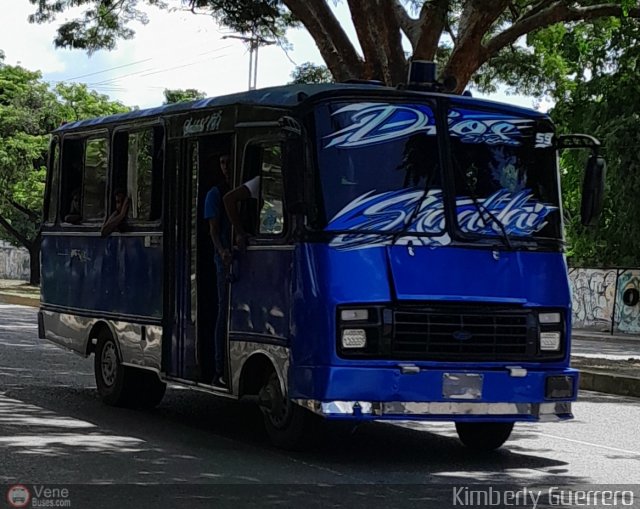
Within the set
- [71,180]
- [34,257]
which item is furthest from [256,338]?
[34,257]

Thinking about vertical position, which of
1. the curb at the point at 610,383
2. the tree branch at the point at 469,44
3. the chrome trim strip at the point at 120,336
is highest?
the tree branch at the point at 469,44

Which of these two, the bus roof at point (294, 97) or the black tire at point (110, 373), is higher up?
the bus roof at point (294, 97)

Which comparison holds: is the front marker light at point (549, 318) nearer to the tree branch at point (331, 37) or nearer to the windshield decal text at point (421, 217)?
the windshield decal text at point (421, 217)

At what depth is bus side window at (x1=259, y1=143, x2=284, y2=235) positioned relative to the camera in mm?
10375

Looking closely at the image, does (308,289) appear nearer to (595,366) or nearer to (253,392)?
(253,392)

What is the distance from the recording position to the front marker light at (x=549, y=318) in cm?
1020

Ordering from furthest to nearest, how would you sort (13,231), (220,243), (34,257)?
(34,257), (13,231), (220,243)

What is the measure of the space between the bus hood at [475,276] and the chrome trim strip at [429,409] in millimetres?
746

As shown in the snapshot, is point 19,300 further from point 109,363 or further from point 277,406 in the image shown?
point 277,406

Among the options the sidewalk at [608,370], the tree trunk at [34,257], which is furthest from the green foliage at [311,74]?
the tree trunk at [34,257]

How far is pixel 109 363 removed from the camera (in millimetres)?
13391

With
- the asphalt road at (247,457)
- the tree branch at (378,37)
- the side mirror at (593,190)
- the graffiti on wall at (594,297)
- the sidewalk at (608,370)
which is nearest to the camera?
the asphalt road at (247,457)

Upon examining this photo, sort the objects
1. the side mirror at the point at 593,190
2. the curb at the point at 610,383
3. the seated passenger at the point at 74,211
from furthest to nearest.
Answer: the curb at the point at 610,383 < the seated passenger at the point at 74,211 < the side mirror at the point at 593,190

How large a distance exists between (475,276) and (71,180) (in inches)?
231
